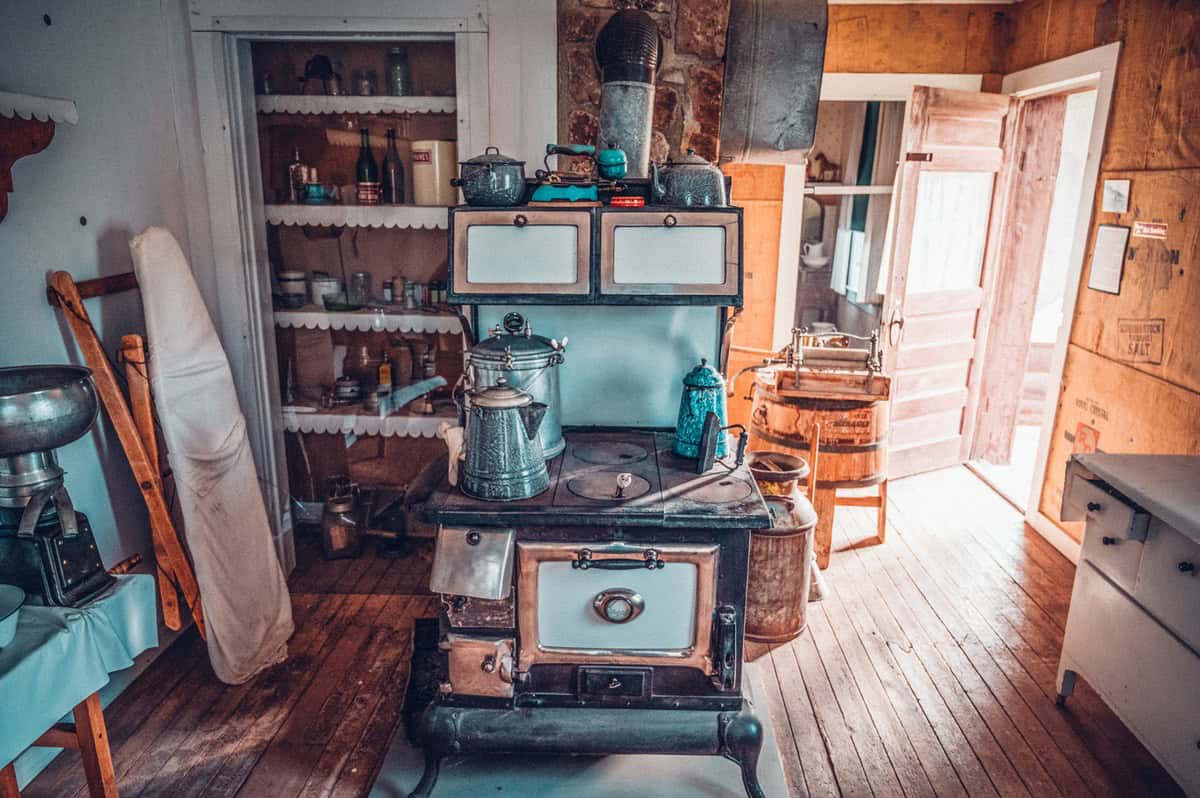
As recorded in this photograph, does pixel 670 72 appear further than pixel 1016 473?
No

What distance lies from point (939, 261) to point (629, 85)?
255 cm

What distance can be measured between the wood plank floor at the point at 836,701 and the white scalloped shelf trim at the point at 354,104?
1.85 meters

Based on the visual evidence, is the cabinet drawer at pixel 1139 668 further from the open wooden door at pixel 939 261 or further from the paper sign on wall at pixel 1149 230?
the open wooden door at pixel 939 261

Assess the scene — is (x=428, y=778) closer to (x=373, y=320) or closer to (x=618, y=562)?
(x=618, y=562)

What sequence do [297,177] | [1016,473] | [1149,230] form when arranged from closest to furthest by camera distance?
[1149,230] < [297,177] < [1016,473]

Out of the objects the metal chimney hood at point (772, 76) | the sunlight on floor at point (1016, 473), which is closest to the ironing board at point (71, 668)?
the metal chimney hood at point (772, 76)

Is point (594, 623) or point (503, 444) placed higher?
point (503, 444)

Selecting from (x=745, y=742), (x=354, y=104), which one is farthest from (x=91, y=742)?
(x=354, y=104)

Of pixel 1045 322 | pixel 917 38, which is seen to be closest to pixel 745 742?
pixel 917 38

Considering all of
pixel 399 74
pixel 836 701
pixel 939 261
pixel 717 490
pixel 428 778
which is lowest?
pixel 836 701

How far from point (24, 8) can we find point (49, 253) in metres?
0.64

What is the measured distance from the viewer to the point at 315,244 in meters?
3.31

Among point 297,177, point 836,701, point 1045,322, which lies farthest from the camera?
point 1045,322

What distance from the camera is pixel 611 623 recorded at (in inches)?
74.9
